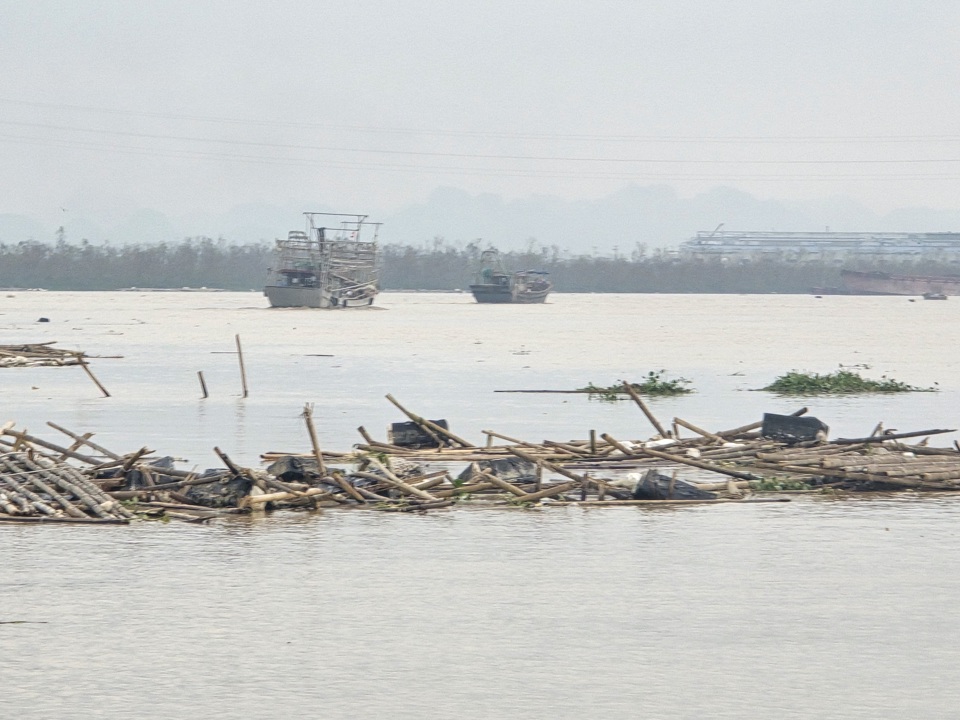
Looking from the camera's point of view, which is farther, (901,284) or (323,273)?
(901,284)

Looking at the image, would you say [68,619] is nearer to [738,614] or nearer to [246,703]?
[246,703]

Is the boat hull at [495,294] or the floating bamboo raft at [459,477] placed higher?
the boat hull at [495,294]

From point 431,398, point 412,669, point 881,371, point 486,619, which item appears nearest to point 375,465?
point 486,619

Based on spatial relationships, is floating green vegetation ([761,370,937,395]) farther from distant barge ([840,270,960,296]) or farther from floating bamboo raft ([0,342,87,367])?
distant barge ([840,270,960,296])

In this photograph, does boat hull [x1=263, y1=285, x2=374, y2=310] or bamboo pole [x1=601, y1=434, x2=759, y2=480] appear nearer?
bamboo pole [x1=601, y1=434, x2=759, y2=480]

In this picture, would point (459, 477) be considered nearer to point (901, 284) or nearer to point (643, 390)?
point (643, 390)

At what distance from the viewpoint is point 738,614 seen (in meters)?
9.48

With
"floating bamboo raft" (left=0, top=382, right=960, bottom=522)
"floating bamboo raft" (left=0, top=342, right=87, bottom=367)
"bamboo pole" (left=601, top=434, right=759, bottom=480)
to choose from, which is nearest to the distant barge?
"floating bamboo raft" (left=0, top=342, right=87, bottom=367)

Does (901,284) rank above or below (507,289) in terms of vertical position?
above

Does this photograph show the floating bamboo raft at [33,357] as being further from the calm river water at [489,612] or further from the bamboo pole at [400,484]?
the bamboo pole at [400,484]

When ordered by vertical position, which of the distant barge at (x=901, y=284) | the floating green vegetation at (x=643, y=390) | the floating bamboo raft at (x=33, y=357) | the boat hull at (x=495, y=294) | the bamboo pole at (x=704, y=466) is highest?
the distant barge at (x=901, y=284)

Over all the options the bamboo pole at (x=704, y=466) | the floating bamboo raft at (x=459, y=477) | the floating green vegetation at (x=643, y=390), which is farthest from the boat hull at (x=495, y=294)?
the bamboo pole at (x=704, y=466)

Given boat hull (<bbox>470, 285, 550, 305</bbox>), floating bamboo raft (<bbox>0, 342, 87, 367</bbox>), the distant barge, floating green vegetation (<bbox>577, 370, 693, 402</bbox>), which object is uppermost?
the distant barge

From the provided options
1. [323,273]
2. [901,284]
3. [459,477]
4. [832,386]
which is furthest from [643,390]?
[901,284]
